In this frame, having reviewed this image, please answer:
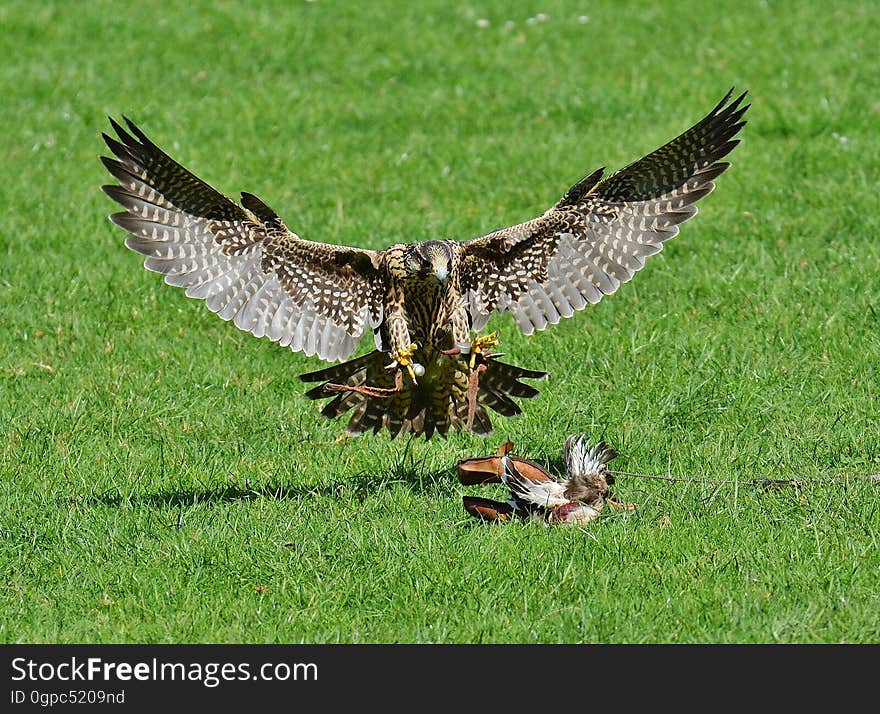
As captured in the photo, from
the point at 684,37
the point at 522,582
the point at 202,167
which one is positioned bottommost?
the point at 522,582

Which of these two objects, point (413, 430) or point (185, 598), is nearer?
point (185, 598)

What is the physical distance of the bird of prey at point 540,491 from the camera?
6.39 metres

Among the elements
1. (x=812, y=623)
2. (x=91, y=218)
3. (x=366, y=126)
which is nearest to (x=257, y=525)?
(x=812, y=623)

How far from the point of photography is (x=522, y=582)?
569 centimetres

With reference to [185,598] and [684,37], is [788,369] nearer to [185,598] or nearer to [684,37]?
[185,598]

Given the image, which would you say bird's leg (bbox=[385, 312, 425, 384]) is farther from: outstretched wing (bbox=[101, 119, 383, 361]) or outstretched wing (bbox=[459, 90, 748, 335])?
outstretched wing (bbox=[459, 90, 748, 335])

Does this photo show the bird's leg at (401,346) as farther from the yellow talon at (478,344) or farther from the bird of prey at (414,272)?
the yellow talon at (478,344)

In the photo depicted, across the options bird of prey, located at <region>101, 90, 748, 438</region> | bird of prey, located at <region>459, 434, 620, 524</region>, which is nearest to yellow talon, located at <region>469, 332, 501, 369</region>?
bird of prey, located at <region>101, 90, 748, 438</region>

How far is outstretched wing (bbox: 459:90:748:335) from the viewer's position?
7.05 metres

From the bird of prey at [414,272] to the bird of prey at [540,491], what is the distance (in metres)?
0.39

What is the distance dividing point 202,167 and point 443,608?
721 cm

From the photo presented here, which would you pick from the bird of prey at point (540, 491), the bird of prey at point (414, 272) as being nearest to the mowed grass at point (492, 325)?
the bird of prey at point (540, 491)

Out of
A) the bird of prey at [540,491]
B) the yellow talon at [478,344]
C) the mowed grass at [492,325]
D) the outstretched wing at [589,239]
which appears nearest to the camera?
the mowed grass at [492,325]

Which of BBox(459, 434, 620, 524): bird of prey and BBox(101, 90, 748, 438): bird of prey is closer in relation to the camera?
BBox(459, 434, 620, 524): bird of prey
